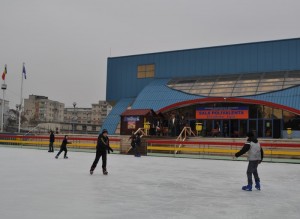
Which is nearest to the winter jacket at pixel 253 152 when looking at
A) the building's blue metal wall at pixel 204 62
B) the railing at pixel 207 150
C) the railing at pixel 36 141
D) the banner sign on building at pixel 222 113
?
the railing at pixel 207 150

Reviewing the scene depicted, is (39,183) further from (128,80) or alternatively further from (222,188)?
(128,80)

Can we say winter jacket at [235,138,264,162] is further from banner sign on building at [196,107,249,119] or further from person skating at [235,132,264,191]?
banner sign on building at [196,107,249,119]

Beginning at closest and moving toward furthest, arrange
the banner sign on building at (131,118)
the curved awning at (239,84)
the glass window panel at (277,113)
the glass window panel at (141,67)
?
the banner sign on building at (131,118)
the glass window panel at (277,113)
the curved awning at (239,84)
the glass window panel at (141,67)

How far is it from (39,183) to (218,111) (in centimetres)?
3027

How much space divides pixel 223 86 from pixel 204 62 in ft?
23.7

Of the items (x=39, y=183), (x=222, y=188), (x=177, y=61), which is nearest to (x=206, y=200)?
(x=222, y=188)

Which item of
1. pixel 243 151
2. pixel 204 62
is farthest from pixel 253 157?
pixel 204 62

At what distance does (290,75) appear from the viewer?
38531 millimetres

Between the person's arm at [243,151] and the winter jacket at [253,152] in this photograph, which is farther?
the winter jacket at [253,152]

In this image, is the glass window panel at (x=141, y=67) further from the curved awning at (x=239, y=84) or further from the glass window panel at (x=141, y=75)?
the curved awning at (x=239, y=84)

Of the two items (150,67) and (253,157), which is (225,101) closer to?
(150,67)

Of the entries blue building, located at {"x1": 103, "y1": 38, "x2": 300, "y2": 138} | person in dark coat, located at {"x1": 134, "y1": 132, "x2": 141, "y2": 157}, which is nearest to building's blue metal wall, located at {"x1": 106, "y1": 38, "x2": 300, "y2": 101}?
blue building, located at {"x1": 103, "y1": 38, "x2": 300, "y2": 138}

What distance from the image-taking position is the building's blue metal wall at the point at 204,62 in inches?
1638

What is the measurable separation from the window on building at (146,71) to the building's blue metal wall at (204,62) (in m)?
0.50
